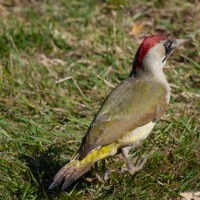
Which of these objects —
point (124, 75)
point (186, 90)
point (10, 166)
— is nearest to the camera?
point (10, 166)

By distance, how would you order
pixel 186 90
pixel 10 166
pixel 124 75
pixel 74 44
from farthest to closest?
pixel 74 44, pixel 124 75, pixel 186 90, pixel 10 166

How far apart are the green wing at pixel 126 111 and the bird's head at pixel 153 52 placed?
0.13m

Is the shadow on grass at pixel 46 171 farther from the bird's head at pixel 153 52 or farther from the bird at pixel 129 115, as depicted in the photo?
the bird's head at pixel 153 52

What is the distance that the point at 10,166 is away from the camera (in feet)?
17.1

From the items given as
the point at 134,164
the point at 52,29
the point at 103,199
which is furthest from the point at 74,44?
the point at 103,199

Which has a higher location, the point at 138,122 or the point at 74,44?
the point at 138,122

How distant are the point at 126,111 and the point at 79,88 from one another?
160cm

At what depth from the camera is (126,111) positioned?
4844 millimetres

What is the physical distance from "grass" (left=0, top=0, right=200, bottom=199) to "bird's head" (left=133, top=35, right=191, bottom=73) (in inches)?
27.8

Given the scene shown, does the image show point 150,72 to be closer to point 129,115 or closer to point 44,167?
point 129,115

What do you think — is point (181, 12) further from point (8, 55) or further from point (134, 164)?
point (134, 164)

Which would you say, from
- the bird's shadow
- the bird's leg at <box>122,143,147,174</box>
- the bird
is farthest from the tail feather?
the bird's shadow

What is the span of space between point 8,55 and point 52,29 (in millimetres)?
691

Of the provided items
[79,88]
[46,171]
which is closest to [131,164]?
[46,171]
